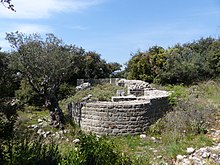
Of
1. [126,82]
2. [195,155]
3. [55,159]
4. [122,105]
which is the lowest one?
[195,155]

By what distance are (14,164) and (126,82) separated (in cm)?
1492

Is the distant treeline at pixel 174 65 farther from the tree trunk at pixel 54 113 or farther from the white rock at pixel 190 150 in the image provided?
the white rock at pixel 190 150

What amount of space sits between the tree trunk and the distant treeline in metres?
9.18

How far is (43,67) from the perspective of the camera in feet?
39.4

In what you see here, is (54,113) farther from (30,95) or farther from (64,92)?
(64,92)

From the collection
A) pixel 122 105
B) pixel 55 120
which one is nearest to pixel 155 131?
pixel 122 105

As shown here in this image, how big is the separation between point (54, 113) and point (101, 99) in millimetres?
3441

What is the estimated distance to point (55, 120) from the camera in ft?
36.2

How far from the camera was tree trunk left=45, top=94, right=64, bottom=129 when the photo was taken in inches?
429

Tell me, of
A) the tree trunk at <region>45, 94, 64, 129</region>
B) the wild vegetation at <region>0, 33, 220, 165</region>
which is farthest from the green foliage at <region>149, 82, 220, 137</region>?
the tree trunk at <region>45, 94, 64, 129</region>

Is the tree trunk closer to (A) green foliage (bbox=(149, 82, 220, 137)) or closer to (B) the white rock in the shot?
(A) green foliage (bbox=(149, 82, 220, 137))

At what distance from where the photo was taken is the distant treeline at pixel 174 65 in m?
18.2

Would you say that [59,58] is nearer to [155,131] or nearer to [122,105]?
[122,105]

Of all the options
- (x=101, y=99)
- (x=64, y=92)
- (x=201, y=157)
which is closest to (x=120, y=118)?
(x=201, y=157)
